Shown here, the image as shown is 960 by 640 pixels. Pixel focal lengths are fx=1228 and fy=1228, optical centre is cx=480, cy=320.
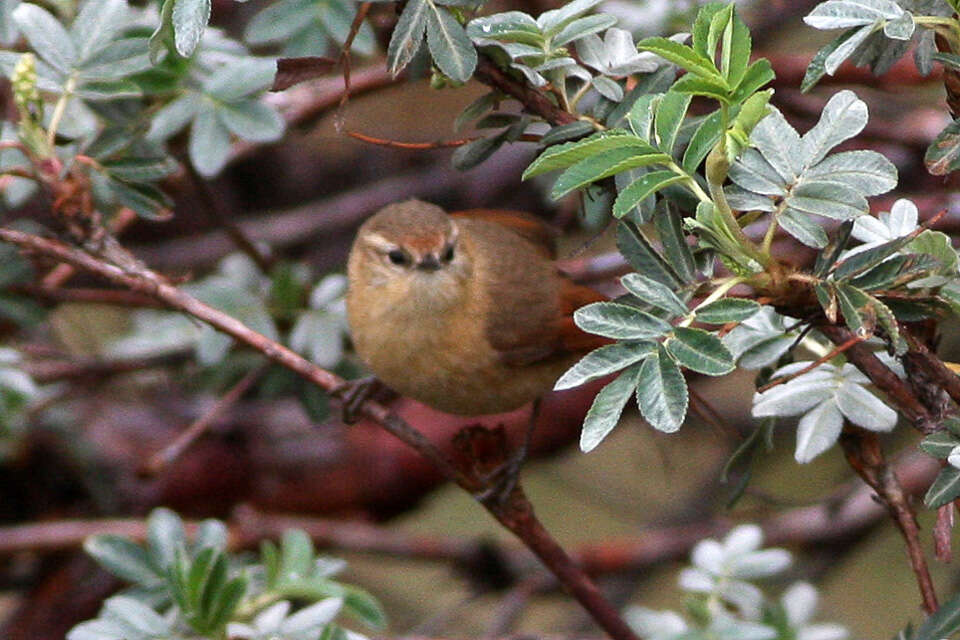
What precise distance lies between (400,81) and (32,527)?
1522 millimetres

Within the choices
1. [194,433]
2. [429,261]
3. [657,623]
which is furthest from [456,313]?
[657,623]

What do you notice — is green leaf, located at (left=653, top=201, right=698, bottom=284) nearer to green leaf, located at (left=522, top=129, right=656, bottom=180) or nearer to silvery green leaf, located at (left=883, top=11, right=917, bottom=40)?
green leaf, located at (left=522, top=129, right=656, bottom=180)

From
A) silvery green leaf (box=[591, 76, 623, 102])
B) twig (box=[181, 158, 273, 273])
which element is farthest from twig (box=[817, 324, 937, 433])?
twig (box=[181, 158, 273, 273])

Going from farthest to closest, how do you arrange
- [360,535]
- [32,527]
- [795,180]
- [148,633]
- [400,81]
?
[360,535], [32,527], [400,81], [148,633], [795,180]

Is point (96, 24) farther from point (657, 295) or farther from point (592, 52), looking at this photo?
point (657, 295)

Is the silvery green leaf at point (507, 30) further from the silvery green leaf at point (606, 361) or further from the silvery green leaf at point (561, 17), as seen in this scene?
the silvery green leaf at point (606, 361)

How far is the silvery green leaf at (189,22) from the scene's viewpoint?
1491 mm

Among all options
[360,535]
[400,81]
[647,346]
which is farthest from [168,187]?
[647,346]

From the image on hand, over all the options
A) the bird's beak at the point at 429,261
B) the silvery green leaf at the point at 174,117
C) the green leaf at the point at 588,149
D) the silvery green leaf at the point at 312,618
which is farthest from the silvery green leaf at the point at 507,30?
the bird's beak at the point at 429,261

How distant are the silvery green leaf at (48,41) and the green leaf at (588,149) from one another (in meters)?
1.13

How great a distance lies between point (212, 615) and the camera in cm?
186

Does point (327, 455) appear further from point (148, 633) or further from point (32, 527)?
point (148, 633)

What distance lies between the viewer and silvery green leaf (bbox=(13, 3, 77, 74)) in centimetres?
213

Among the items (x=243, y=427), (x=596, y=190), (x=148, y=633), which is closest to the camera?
(x=596, y=190)
